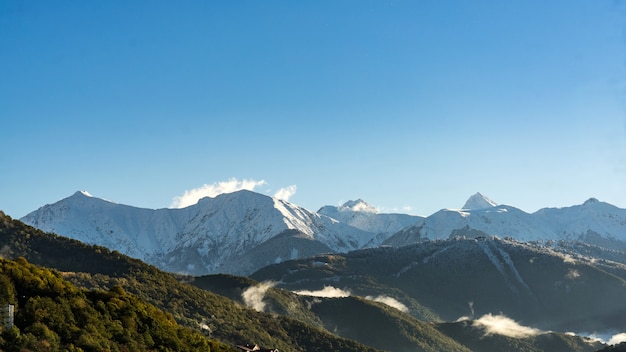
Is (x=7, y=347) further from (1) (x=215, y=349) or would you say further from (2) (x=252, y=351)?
(2) (x=252, y=351)

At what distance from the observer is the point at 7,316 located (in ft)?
251

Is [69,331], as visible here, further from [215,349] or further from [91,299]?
[215,349]

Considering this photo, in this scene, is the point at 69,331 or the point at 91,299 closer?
the point at 69,331

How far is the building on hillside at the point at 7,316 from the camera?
250ft

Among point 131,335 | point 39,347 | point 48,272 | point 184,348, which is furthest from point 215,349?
point 39,347

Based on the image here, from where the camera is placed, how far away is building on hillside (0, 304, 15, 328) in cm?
7606

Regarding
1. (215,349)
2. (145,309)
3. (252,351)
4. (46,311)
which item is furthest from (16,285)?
(252,351)

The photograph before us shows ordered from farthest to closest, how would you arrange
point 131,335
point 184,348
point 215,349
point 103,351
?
1. point 215,349
2. point 184,348
3. point 131,335
4. point 103,351

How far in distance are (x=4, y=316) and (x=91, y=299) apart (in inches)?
803

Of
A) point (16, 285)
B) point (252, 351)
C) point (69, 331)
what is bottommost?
point (252, 351)

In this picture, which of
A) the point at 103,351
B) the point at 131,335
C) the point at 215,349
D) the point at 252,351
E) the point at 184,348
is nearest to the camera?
the point at 103,351

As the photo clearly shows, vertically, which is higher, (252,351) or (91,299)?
(91,299)

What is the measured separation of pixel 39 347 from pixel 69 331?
7827 millimetres

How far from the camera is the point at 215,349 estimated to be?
362ft
